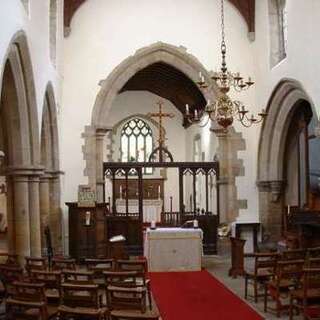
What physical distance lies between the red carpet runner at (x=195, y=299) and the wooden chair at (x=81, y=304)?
1.97 meters

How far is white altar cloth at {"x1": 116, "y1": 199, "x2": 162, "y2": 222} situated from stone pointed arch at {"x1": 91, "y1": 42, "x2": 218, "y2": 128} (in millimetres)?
5532

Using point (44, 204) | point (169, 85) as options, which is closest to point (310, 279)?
point (44, 204)

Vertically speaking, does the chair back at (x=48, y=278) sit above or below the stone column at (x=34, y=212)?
below

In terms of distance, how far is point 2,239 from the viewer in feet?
55.0

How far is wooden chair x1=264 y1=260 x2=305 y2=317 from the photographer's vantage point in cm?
772

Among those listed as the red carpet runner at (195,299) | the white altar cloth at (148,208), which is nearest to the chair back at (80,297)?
the red carpet runner at (195,299)

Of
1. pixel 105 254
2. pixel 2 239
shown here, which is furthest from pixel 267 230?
pixel 2 239

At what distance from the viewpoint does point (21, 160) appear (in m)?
10.9

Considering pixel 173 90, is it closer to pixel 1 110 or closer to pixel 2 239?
pixel 2 239

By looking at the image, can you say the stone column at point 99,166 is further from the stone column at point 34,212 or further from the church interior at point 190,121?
the stone column at point 34,212

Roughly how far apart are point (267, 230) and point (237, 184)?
1261 millimetres

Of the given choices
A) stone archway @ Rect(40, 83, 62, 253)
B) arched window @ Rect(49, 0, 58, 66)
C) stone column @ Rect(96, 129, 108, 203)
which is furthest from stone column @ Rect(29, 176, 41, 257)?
stone column @ Rect(96, 129, 108, 203)

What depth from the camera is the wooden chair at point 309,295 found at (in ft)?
22.8

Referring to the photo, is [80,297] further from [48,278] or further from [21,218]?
[21,218]
